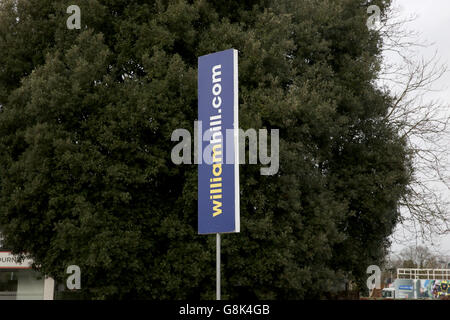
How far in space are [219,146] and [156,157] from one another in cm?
315

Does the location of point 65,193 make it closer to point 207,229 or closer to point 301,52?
point 207,229

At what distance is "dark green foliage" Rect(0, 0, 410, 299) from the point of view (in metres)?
13.1

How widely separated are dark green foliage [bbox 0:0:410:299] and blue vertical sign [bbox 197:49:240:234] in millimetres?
2132

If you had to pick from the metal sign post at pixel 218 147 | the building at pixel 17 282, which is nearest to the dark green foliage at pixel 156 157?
the metal sign post at pixel 218 147

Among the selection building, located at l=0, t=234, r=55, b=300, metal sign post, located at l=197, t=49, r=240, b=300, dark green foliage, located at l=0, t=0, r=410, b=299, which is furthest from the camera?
building, located at l=0, t=234, r=55, b=300

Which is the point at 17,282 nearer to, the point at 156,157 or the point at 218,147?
the point at 156,157

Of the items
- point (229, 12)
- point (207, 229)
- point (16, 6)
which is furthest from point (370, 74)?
point (16, 6)

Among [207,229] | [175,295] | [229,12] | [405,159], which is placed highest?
[229,12]

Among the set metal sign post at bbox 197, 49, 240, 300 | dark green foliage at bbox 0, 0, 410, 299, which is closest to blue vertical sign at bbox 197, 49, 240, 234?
metal sign post at bbox 197, 49, 240, 300

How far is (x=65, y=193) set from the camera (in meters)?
13.4

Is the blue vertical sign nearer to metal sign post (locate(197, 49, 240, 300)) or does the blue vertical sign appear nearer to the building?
metal sign post (locate(197, 49, 240, 300))

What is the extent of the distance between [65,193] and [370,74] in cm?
914

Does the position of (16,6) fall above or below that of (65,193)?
above

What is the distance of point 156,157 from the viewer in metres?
13.6
